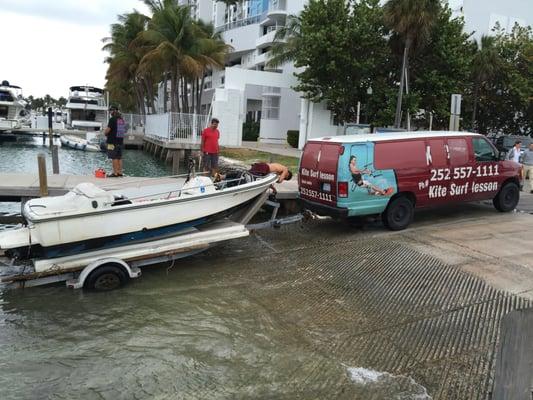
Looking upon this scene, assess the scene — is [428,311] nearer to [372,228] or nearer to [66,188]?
[372,228]

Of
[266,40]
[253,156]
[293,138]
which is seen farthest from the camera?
[266,40]

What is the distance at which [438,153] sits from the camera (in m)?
10.1

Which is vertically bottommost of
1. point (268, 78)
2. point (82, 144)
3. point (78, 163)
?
point (78, 163)

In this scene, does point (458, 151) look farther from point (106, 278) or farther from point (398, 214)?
point (106, 278)

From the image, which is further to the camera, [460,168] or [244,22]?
[244,22]

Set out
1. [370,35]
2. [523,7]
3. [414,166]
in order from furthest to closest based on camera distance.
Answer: [523,7] → [370,35] → [414,166]

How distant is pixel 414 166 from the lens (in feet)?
32.3

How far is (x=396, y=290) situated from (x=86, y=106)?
5364 cm

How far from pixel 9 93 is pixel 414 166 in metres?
44.8

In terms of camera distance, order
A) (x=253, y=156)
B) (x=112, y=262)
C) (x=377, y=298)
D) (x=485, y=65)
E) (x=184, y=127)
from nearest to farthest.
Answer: (x=377, y=298), (x=112, y=262), (x=253, y=156), (x=485, y=65), (x=184, y=127)

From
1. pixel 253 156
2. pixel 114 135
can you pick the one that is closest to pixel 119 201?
pixel 114 135

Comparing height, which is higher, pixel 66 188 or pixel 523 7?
pixel 523 7

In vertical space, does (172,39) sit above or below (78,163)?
above

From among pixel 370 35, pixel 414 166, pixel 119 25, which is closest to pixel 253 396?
pixel 414 166
